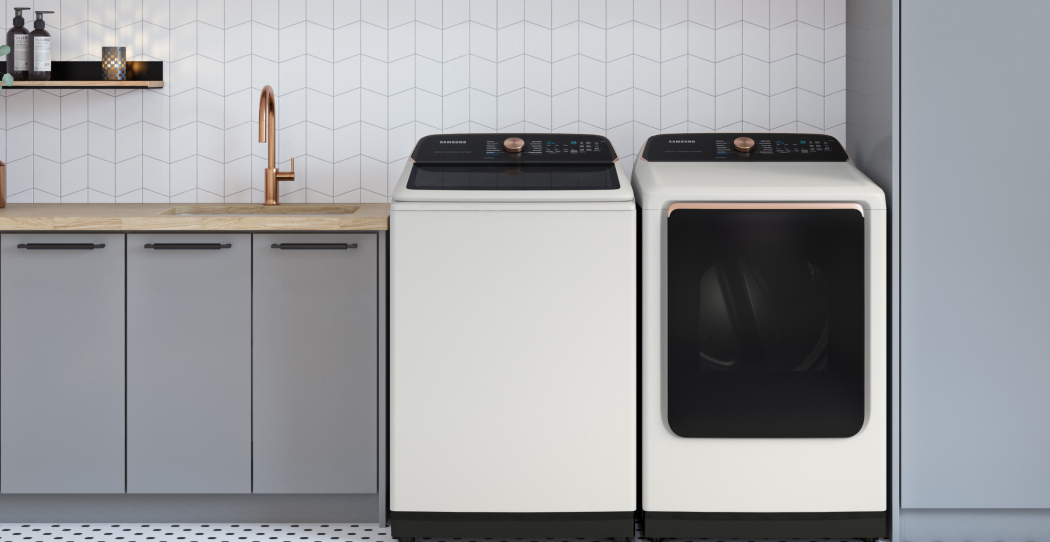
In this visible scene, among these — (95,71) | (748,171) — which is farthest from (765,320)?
(95,71)

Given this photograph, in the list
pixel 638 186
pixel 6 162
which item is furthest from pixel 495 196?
pixel 6 162

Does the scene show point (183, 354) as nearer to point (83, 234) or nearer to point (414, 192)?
point (83, 234)

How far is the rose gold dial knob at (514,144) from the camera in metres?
2.33

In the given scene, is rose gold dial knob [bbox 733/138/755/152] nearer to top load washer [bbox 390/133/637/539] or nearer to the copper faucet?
top load washer [bbox 390/133/637/539]

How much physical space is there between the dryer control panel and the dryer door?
1.18ft

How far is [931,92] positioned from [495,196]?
1.12 meters

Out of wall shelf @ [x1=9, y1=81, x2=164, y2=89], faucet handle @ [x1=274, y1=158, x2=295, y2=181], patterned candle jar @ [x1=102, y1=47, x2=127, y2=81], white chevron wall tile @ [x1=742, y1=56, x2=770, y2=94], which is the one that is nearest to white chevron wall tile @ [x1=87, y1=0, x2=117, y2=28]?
patterned candle jar @ [x1=102, y1=47, x2=127, y2=81]

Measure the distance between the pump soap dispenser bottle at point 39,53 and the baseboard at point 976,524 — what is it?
2.84 metres

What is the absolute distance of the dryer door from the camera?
205 cm

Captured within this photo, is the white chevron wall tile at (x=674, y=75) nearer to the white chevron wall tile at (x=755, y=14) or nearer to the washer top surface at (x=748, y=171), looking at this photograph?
the white chevron wall tile at (x=755, y=14)

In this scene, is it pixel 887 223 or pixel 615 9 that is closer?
pixel 887 223

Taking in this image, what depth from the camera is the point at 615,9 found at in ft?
9.03

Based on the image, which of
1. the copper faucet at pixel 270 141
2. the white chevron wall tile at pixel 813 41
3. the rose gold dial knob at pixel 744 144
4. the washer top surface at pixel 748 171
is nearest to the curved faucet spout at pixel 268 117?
the copper faucet at pixel 270 141

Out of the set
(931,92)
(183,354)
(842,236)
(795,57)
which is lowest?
(183,354)
